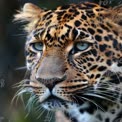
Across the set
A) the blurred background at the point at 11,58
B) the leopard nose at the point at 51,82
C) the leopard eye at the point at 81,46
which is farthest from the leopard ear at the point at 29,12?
the leopard nose at the point at 51,82

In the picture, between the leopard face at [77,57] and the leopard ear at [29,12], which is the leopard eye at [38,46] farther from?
the leopard ear at [29,12]

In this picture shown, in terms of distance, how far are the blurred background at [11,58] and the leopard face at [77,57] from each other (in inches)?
13.5

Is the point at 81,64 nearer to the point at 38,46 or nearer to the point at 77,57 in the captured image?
the point at 77,57

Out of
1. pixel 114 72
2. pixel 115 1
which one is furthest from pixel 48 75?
pixel 115 1

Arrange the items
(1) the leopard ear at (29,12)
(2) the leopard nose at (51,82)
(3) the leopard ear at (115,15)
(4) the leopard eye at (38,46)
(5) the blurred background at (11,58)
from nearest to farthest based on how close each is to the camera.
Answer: (2) the leopard nose at (51,82), (3) the leopard ear at (115,15), (4) the leopard eye at (38,46), (1) the leopard ear at (29,12), (5) the blurred background at (11,58)

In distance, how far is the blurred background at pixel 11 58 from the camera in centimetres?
330

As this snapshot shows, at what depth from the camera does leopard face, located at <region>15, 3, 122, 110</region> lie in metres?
2.66

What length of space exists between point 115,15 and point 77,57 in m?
0.27

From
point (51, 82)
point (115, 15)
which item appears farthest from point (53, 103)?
point (115, 15)

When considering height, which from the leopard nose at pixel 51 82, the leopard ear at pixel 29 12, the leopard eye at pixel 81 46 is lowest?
the leopard nose at pixel 51 82

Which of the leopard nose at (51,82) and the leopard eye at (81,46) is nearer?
the leopard nose at (51,82)

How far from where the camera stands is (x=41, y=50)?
112 inches

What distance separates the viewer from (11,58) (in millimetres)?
3607

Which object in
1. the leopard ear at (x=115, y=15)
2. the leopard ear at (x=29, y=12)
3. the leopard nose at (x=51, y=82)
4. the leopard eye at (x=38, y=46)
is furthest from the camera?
the leopard ear at (x=29, y=12)
